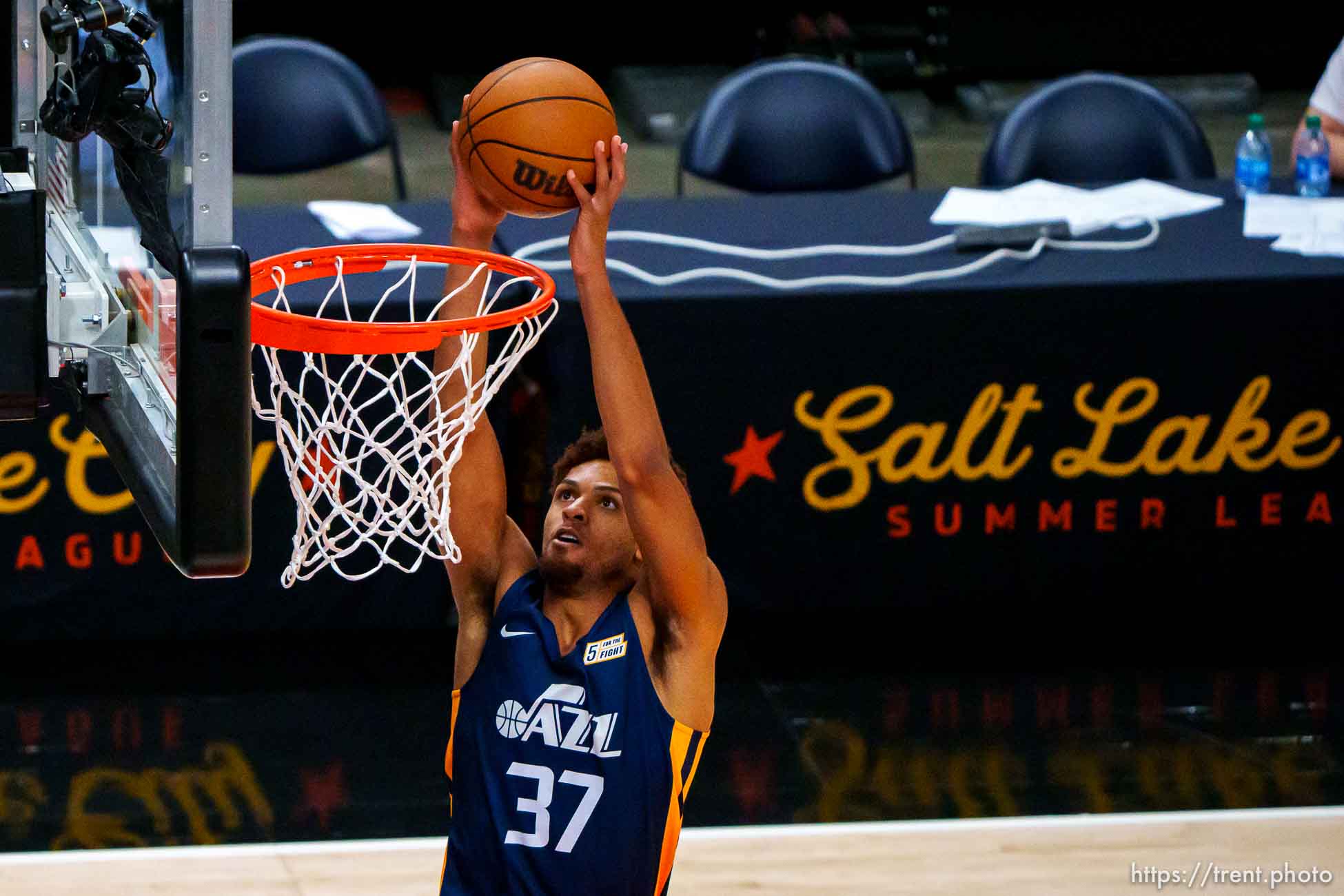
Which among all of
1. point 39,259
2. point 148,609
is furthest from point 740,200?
point 39,259

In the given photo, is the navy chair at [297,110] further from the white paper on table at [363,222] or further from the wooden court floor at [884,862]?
the wooden court floor at [884,862]

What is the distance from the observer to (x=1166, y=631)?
5.66m

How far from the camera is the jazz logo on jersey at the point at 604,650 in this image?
3324 millimetres

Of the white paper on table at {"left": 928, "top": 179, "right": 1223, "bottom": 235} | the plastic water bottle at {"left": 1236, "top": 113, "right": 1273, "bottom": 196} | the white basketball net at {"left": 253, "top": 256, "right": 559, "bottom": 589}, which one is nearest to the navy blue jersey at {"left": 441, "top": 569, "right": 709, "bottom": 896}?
the white basketball net at {"left": 253, "top": 256, "right": 559, "bottom": 589}

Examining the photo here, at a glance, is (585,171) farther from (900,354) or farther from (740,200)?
(740,200)

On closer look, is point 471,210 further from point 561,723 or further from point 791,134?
point 791,134

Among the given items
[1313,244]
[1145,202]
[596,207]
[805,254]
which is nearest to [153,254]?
[596,207]

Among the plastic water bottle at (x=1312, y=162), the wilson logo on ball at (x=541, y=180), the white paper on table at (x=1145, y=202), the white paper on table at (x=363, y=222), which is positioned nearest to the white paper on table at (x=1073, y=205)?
the white paper on table at (x=1145, y=202)

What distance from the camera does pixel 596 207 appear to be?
298cm

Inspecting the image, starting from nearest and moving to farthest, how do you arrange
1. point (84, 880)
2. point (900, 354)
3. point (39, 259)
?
point (39, 259), point (84, 880), point (900, 354)

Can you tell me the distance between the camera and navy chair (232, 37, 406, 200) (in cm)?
662

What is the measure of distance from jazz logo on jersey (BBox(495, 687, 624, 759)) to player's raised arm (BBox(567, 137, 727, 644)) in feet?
0.64

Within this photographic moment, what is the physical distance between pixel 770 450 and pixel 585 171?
2332 millimetres

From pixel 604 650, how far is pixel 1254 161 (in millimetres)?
3571
